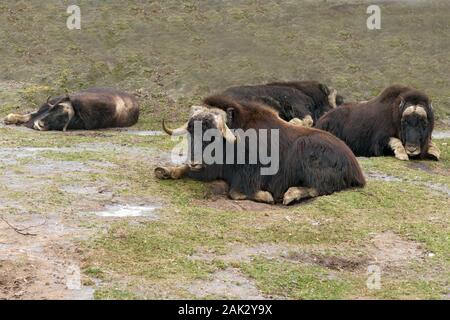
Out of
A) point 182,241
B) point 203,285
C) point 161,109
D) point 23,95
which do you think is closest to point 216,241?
point 182,241

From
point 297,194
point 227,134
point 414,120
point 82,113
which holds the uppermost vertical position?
point 227,134

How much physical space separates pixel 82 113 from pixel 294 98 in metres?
3.51

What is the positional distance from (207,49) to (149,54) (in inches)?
50.5

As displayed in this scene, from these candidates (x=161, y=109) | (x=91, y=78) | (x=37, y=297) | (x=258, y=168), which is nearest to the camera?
(x=37, y=297)

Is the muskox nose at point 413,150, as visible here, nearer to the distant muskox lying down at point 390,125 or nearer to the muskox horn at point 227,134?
the distant muskox lying down at point 390,125

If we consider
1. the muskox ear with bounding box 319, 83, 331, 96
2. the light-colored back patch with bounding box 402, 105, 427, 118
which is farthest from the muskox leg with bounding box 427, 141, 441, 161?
the muskox ear with bounding box 319, 83, 331, 96

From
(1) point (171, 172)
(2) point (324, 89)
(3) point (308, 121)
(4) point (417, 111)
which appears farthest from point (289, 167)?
(2) point (324, 89)

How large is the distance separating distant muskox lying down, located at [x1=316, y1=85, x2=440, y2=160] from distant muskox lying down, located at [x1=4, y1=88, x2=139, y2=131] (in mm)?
3725

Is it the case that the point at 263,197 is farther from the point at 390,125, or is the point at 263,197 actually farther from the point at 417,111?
the point at 390,125

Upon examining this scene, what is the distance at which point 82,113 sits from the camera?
1255 centimetres

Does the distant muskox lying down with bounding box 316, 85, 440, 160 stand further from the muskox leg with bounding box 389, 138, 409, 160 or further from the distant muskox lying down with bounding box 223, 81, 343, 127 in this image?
the distant muskox lying down with bounding box 223, 81, 343, 127

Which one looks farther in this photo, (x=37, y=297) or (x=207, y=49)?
(x=207, y=49)

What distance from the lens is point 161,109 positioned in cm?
1455
